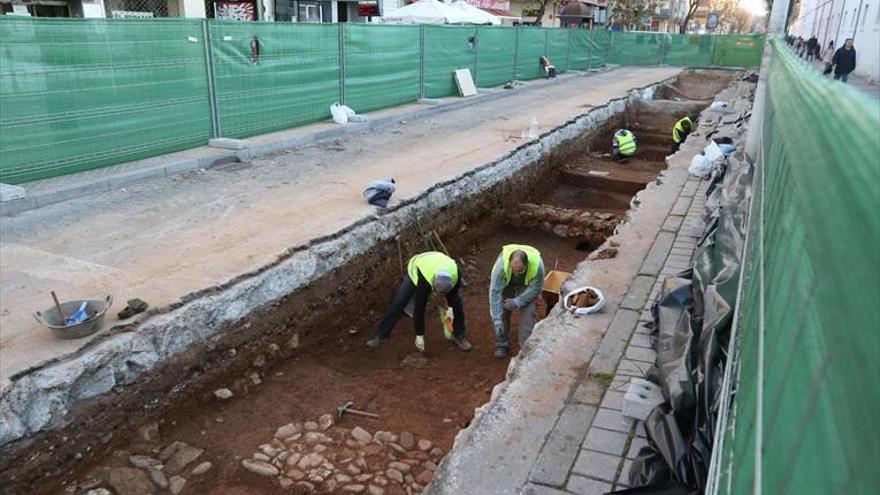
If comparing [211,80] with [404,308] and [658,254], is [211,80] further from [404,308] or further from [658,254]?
[658,254]

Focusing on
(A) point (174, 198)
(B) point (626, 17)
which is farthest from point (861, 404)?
(B) point (626, 17)

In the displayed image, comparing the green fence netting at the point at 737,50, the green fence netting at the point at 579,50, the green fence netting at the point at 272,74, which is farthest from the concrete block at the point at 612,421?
the green fence netting at the point at 737,50

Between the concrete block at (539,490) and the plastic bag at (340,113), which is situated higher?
the plastic bag at (340,113)

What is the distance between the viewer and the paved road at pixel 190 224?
5.52 meters

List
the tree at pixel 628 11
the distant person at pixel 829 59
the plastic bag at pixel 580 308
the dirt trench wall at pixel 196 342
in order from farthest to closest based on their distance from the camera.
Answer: the tree at pixel 628 11, the distant person at pixel 829 59, the plastic bag at pixel 580 308, the dirt trench wall at pixel 196 342

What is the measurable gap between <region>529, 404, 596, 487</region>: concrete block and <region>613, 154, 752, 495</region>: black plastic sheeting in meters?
0.39

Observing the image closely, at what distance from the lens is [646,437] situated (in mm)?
3678

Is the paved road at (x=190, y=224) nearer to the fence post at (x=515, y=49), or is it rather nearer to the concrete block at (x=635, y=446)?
the concrete block at (x=635, y=446)

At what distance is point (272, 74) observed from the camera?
11516mm

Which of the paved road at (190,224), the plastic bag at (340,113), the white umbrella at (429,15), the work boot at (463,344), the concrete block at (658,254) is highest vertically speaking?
the white umbrella at (429,15)

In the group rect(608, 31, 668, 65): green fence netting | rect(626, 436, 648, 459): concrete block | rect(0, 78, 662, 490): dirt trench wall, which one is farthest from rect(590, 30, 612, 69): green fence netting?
rect(626, 436, 648, 459): concrete block

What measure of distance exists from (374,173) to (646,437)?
6.80 m

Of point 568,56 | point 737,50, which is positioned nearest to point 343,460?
point 568,56

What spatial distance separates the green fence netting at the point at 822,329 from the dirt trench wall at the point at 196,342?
Answer: 4205 mm
